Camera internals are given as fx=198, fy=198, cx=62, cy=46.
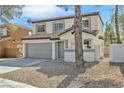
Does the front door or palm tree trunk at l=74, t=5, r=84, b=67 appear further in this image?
the front door

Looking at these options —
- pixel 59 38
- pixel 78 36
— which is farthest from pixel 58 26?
pixel 78 36

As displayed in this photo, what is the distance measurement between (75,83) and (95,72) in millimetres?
2537

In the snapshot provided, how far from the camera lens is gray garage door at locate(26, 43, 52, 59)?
2356 centimetres

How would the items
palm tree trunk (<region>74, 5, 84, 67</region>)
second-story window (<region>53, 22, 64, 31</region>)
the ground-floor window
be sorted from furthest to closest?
1. second-story window (<region>53, 22, 64, 31</region>)
2. the ground-floor window
3. palm tree trunk (<region>74, 5, 84, 67</region>)

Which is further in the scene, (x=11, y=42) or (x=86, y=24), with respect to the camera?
(x=11, y=42)

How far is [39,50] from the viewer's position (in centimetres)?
2445

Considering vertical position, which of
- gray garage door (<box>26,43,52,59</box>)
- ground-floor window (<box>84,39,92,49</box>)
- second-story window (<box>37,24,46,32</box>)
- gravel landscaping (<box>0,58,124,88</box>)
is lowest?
gravel landscaping (<box>0,58,124,88</box>)

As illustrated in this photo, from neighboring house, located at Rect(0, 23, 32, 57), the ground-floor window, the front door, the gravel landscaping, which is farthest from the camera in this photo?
neighboring house, located at Rect(0, 23, 32, 57)

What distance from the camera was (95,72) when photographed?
11703mm

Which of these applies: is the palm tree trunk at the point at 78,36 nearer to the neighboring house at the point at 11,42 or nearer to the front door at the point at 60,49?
the front door at the point at 60,49

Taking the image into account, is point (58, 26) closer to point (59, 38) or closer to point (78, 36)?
point (59, 38)

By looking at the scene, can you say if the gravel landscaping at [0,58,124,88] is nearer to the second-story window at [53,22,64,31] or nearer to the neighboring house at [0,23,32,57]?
the second-story window at [53,22,64,31]

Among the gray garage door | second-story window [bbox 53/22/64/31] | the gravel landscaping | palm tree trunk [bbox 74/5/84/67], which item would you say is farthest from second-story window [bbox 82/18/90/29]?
the gravel landscaping

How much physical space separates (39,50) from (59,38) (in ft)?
13.6
